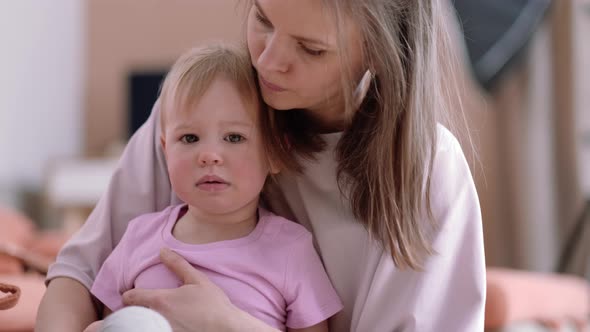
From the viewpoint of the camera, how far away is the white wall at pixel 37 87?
448 centimetres

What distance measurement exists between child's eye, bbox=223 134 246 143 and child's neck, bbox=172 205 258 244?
0.10m

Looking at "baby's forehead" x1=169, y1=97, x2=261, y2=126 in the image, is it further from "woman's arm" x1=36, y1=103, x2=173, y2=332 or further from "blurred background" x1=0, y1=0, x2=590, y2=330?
"blurred background" x1=0, y1=0, x2=590, y2=330

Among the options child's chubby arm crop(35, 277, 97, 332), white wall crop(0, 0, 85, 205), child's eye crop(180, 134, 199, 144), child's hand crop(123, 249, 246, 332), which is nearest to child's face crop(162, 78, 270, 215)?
child's eye crop(180, 134, 199, 144)

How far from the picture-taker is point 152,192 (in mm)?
1392

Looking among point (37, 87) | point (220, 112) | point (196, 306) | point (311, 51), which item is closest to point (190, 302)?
point (196, 306)

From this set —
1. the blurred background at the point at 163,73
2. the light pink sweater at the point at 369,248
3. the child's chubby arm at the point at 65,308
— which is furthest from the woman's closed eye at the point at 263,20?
the blurred background at the point at 163,73

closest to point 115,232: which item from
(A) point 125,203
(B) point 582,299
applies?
(A) point 125,203

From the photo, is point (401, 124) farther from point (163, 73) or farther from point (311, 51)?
point (163, 73)

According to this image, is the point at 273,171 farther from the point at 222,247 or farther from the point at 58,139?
the point at 58,139

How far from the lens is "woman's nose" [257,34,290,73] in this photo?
1157 millimetres

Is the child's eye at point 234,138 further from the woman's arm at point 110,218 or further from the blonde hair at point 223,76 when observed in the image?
the woman's arm at point 110,218

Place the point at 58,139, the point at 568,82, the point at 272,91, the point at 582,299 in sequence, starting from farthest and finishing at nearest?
1. the point at 58,139
2. the point at 568,82
3. the point at 582,299
4. the point at 272,91

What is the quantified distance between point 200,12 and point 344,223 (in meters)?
4.04

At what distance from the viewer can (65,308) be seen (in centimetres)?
122
